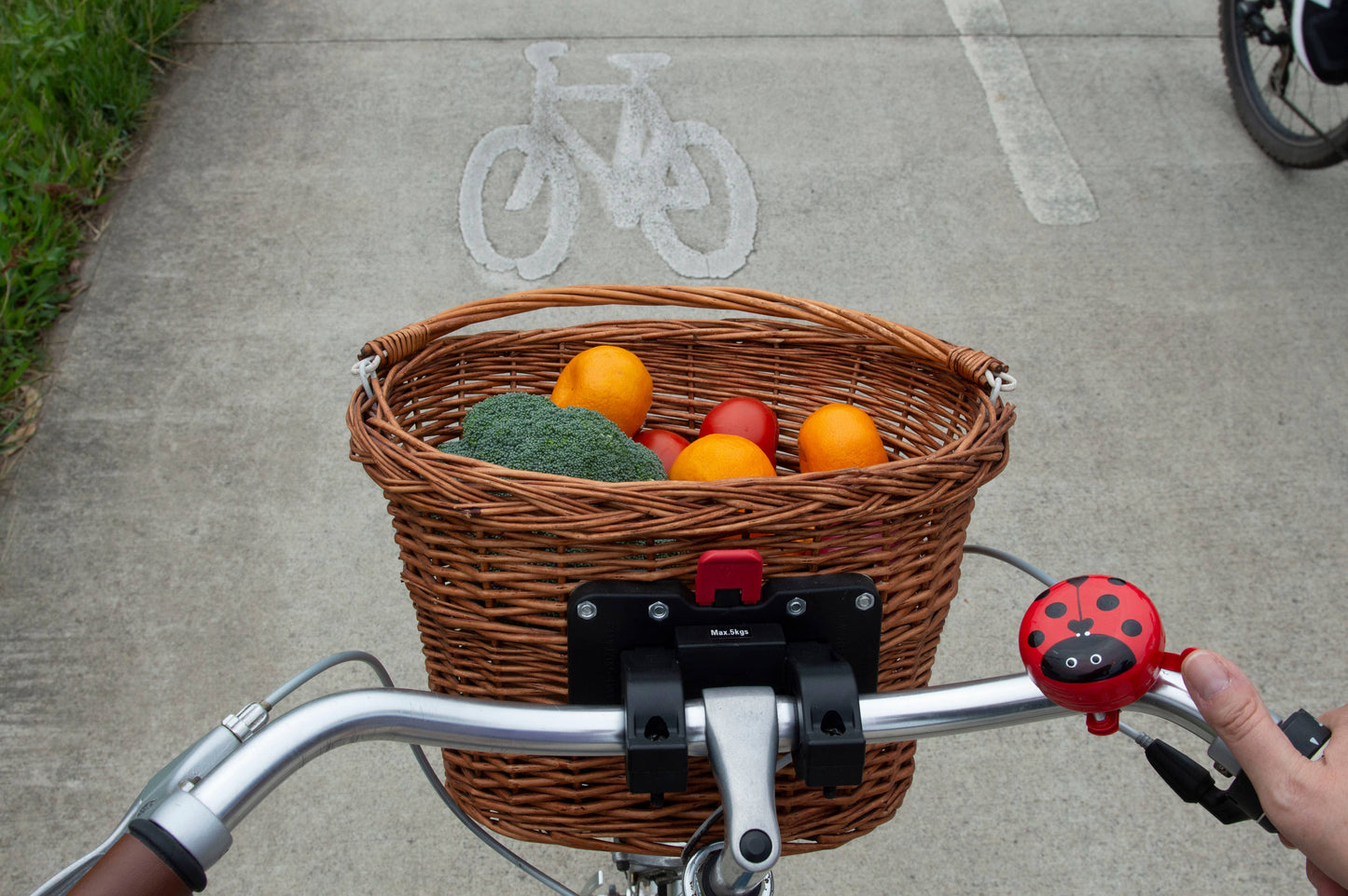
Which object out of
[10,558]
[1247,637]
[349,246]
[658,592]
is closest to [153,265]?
[349,246]

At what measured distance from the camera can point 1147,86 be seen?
3299 millimetres

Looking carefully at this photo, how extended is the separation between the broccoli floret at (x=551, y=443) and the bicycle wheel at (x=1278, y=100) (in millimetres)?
2720

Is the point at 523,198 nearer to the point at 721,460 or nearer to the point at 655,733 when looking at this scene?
the point at 721,460

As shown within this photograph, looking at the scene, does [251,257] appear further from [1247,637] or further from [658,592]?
[1247,637]

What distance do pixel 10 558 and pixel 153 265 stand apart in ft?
3.15

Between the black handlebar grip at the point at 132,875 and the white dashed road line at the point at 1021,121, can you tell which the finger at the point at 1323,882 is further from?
the white dashed road line at the point at 1021,121

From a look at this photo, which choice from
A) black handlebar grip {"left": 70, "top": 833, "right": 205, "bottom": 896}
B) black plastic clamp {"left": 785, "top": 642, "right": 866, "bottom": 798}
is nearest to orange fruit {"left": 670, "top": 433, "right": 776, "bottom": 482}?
black plastic clamp {"left": 785, "top": 642, "right": 866, "bottom": 798}

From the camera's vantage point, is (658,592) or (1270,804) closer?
(1270,804)

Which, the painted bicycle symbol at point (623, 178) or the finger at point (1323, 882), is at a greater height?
the finger at point (1323, 882)

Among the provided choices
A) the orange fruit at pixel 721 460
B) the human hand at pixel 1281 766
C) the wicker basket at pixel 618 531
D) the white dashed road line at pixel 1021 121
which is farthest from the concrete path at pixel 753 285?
the human hand at pixel 1281 766

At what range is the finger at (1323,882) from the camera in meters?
0.67

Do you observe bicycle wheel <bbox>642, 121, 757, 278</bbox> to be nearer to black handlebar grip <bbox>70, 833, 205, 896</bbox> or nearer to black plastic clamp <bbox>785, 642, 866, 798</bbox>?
black plastic clamp <bbox>785, 642, 866, 798</bbox>

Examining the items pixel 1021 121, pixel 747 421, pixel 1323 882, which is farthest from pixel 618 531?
pixel 1021 121

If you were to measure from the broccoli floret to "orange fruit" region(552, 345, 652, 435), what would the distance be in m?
0.10
